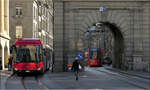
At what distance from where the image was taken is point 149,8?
3528cm

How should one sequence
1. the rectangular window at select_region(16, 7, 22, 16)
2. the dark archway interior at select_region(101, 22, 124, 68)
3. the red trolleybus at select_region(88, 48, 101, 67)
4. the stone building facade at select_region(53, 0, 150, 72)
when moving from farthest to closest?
the rectangular window at select_region(16, 7, 22, 16) → the red trolleybus at select_region(88, 48, 101, 67) → the dark archway interior at select_region(101, 22, 124, 68) → the stone building facade at select_region(53, 0, 150, 72)

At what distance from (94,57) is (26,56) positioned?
27700 millimetres

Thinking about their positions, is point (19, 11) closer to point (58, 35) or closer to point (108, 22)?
point (58, 35)

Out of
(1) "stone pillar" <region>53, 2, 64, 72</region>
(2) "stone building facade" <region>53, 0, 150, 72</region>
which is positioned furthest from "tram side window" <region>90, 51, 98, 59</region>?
(1) "stone pillar" <region>53, 2, 64, 72</region>

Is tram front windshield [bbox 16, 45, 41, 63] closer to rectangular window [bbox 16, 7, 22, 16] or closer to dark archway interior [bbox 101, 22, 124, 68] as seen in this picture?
dark archway interior [bbox 101, 22, 124, 68]

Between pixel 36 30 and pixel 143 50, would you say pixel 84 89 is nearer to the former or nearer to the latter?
pixel 143 50

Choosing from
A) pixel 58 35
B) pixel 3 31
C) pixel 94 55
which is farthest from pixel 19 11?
pixel 58 35

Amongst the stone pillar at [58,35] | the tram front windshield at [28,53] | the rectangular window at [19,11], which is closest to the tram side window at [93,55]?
the rectangular window at [19,11]

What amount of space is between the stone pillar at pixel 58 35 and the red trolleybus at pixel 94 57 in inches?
782

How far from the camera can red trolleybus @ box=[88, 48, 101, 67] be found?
177 ft

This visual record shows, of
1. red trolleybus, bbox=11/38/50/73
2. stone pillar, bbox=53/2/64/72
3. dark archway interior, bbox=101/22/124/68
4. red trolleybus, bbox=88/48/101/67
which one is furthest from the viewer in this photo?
red trolleybus, bbox=88/48/101/67

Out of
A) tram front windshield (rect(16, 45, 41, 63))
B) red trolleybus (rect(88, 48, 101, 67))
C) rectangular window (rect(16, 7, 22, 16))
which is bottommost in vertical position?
red trolleybus (rect(88, 48, 101, 67))

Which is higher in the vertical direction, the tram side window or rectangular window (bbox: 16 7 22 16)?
rectangular window (bbox: 16 7 22 16)

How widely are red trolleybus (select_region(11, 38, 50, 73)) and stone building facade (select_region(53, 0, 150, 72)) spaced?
249 inches
